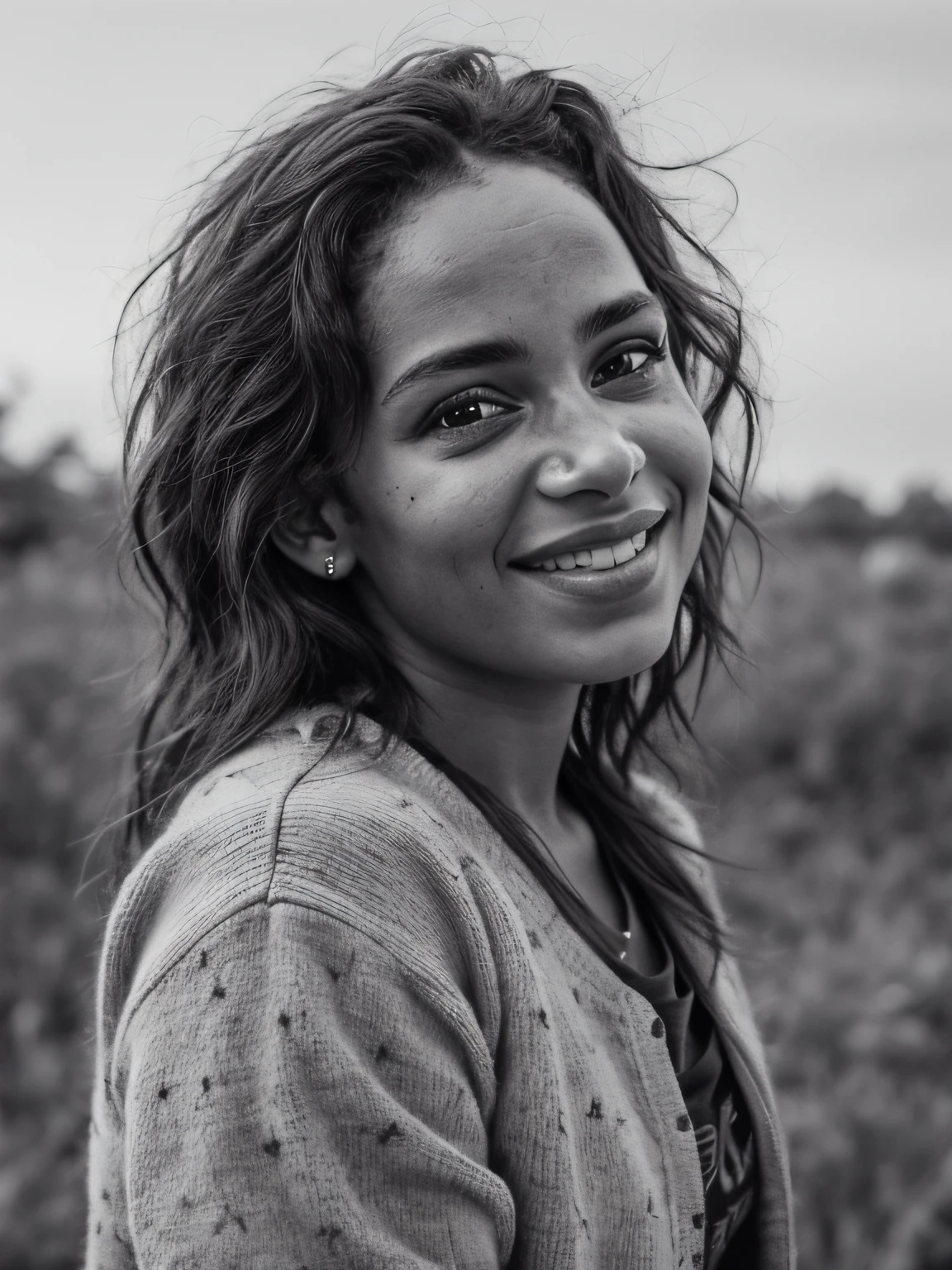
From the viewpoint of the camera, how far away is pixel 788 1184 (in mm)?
1902

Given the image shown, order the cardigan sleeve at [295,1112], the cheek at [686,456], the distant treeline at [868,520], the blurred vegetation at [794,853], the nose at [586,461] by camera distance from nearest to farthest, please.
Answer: the cardigan sleeve at [295,1112]
the nose at [586,461]
the cheek at [686,456]
the blurred vegetation at [794,853]
the distant treeline at [868,520]

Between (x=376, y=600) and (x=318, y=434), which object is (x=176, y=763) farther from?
(x=318, y=434)

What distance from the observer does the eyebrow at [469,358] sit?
1547 mm

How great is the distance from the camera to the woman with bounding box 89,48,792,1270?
1270 mm

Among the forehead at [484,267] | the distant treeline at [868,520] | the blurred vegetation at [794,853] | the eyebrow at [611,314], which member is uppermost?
the forehead at [484,267]


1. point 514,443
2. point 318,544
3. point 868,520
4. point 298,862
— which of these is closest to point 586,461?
point 514,443

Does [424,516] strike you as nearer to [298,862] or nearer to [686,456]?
[686,456]

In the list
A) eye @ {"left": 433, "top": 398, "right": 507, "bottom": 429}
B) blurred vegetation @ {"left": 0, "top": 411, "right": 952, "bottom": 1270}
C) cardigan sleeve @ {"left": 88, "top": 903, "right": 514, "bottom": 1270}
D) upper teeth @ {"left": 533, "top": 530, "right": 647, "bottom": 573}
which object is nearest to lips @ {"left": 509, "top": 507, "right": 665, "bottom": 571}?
upper teeth @ {"left": 533, "top": 530, "right": 647, "bottom": 573}

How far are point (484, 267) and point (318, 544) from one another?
388 mm

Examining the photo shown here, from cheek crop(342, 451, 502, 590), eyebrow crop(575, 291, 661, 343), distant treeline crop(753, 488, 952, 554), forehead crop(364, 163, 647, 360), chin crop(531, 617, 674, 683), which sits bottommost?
distant treeline crop(753, 488, 952, 554)

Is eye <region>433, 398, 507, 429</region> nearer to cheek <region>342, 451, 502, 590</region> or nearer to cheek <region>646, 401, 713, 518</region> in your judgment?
cheek <region>342, 451, 502, 590</region>

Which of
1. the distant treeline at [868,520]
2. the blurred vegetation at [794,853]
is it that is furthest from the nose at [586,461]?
the distant treeline at [868,520]

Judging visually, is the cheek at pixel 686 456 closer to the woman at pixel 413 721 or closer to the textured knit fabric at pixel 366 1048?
the woman at pixel 413 721

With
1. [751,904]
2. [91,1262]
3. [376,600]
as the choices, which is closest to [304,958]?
[376,600]
